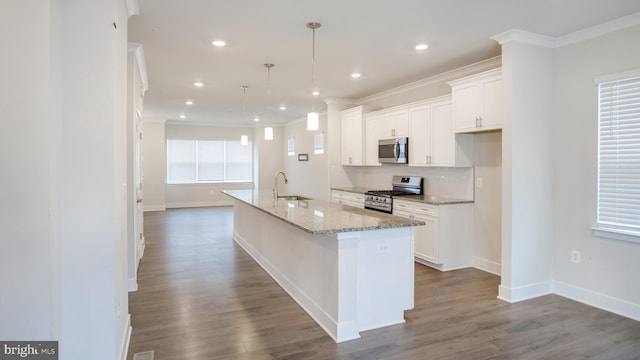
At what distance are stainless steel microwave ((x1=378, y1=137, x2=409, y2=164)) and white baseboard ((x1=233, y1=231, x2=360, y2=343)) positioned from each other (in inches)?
94.8

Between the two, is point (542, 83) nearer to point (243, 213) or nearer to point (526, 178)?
point (526, 178)

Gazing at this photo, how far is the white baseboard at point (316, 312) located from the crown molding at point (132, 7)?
2.78 meters

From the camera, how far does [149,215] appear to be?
31.3 feet

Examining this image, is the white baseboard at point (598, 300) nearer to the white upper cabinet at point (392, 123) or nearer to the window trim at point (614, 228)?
the window trim at point (614, 228)

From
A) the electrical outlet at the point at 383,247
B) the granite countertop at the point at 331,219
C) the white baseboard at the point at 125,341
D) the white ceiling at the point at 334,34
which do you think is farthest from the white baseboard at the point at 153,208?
the electrical outlet at the point at 383,247

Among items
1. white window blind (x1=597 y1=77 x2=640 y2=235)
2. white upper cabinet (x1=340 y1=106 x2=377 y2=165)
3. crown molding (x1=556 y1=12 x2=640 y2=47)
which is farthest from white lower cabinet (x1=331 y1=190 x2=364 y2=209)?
crown molding (x1=556 y1=12 x2=640 y2=47)

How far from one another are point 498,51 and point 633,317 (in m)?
2.86

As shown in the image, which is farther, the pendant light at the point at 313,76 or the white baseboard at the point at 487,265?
the white baseboard at the point at 487,265

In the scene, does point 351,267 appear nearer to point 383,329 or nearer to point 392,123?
point 383,329

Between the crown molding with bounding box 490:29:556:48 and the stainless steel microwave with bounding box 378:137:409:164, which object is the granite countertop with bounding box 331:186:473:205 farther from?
the crown molding with bounding box 490:29:556:48

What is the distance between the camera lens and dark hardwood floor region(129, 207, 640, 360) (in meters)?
2.71

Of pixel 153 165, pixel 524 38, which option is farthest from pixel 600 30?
pixel 153 165

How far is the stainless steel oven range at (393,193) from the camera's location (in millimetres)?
5404
